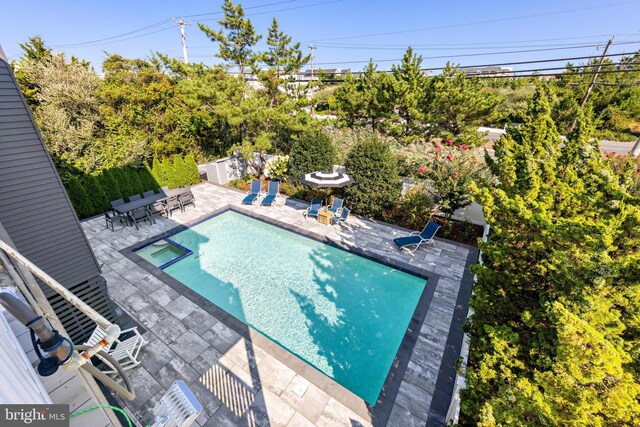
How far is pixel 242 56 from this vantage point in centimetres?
1472

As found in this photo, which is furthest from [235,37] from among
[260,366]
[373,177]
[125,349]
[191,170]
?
[260,366]

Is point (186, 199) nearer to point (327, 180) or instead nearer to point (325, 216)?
point (325, 216)

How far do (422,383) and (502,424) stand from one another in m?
2.70

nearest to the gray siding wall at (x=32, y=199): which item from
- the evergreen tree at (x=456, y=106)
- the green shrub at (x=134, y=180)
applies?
the green shrub at (x=134, y=180)

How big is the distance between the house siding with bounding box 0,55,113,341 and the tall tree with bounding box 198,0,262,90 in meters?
12.4

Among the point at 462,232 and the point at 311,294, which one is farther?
the point at 462,232

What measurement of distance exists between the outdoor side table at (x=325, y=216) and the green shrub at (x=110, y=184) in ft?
30.2

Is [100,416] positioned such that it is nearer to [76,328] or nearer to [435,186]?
[76,328]

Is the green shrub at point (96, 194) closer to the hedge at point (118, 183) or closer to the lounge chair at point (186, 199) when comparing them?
the hedge at point (118, 183)

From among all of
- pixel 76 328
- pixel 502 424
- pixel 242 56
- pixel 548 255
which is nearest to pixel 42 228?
pixel 76 328

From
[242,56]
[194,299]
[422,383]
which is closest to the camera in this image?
[422,383]

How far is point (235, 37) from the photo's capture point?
14.2 metres

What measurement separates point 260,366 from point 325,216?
6384mm

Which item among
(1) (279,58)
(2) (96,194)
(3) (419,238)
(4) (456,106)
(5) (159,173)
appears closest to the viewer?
(3) (419,238)
